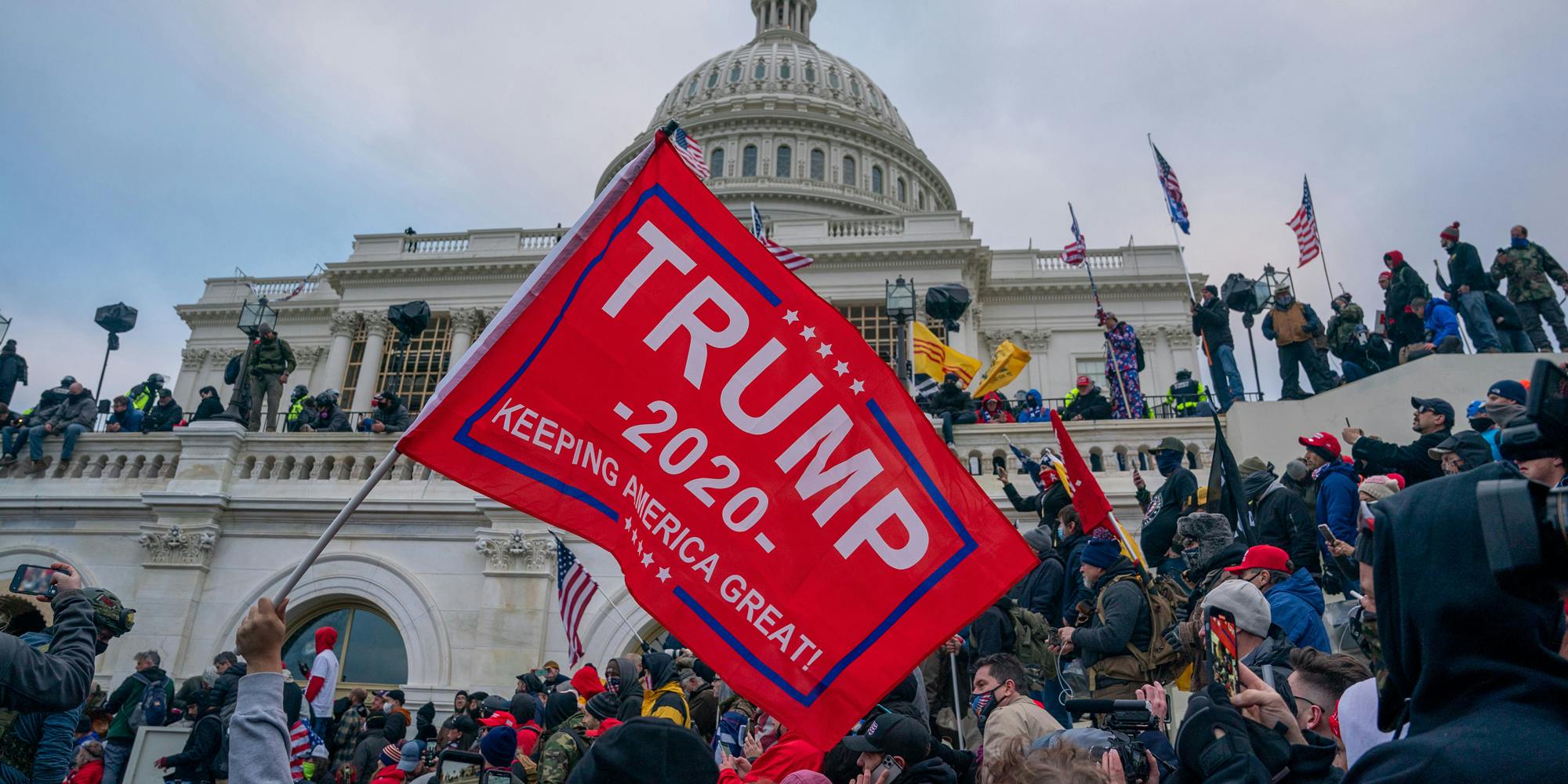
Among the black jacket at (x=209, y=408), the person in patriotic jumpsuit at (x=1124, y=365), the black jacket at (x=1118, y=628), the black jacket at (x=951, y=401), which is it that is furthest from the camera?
the black jacket at (x=209, y=408)

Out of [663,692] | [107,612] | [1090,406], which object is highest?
[1090,406]

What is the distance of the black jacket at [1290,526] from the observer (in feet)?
26.0

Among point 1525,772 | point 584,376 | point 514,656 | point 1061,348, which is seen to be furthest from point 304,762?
point 1061,348

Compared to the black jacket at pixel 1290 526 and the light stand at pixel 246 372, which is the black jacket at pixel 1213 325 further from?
the light stand at pixel 246 372

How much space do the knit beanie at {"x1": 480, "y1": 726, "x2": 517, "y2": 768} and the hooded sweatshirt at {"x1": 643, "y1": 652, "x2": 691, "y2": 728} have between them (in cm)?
119

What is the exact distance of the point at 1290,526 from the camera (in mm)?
8070

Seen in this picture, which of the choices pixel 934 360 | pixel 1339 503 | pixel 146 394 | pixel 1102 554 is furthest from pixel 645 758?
pixel 146 394

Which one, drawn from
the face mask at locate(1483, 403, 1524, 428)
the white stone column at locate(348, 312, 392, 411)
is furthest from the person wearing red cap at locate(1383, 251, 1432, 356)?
the white stone column at locate(348, 312, 392, 411)

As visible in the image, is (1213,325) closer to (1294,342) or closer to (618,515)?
(1294,342)

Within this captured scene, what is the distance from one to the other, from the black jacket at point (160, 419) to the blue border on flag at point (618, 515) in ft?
59.1

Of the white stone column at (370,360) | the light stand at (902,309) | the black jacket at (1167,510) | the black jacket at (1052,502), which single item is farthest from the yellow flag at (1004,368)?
the white stone column at (370,360)

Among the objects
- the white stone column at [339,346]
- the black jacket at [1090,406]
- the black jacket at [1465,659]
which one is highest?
the white stone column at [339,346]

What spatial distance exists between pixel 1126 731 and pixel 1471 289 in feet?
44.3

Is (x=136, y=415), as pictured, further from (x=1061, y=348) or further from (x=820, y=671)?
(x=1061, y=348)
